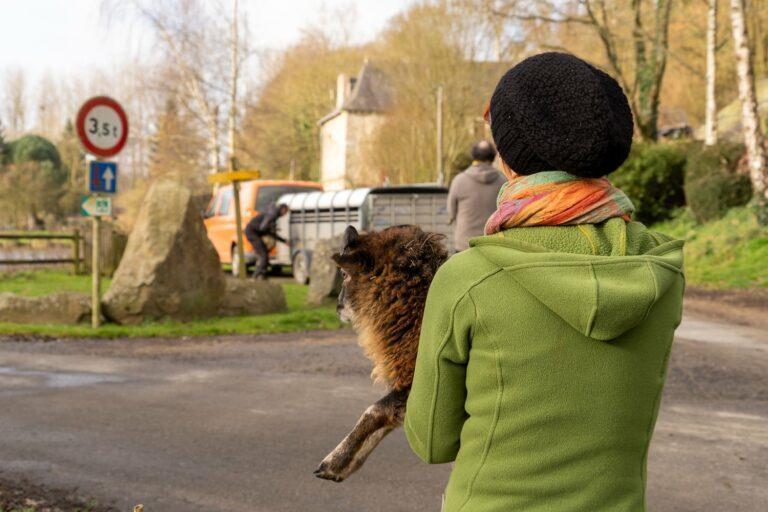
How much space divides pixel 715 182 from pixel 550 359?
23579 millimetres

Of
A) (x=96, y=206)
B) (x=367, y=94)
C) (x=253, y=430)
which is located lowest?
(x=253, y=430)

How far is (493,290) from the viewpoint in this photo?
1.71m

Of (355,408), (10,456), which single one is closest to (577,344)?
(10,456)

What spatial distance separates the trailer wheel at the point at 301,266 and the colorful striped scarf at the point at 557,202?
55.5 ft

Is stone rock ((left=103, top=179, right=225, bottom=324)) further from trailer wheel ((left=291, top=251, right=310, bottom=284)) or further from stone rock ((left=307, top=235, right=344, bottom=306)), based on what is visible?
trailer wheel ((left=291, top=251, right=310, bottom=284))

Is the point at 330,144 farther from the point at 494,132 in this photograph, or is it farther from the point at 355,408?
the point at 494,132

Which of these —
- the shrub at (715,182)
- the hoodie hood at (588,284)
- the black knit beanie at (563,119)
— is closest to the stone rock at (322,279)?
the black knit beanie at (563,119)

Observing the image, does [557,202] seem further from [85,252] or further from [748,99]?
[85,252]

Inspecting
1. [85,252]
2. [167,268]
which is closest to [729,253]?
[167,268]

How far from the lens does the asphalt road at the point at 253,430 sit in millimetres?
4914

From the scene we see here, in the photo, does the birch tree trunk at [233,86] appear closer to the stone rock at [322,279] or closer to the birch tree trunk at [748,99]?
the birch tree trunk at [748,99]

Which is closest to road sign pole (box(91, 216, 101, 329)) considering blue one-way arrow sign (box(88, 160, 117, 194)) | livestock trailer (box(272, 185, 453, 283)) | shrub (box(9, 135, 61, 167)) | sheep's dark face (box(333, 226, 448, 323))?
blue one-way arrow sign (box(88, 160, 117, 194))

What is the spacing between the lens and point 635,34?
99.0 ft

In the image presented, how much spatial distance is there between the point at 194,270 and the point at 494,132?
36.2ft
